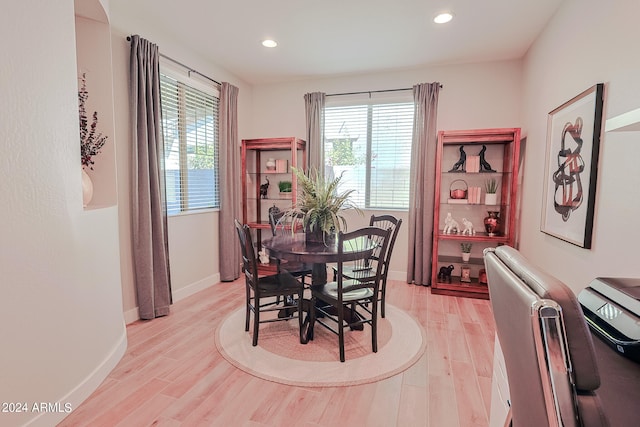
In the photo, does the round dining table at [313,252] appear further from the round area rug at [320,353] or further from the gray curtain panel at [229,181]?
the gray curtain panel at [229,181]

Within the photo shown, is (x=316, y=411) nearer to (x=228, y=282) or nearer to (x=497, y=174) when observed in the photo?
(x=228, y=282)

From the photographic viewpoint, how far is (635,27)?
170 cm

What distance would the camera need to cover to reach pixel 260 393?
202 centimetres

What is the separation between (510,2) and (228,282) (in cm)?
411

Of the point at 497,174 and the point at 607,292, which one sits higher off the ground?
the point at 497,174

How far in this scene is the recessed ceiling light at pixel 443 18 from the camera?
281 centimetres

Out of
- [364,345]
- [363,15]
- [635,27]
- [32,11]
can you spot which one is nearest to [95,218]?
[32,11]

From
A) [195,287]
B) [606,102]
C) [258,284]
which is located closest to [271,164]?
[195,287]

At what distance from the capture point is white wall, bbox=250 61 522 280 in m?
3.88

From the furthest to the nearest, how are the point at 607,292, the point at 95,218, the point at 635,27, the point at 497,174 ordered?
the point at 497,174, the point at 95,218, the point at 635,27, the point at 607,292

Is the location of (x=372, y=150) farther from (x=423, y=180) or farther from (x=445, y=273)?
(x=445, y=273)

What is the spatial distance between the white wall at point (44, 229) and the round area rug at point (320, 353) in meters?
0.95

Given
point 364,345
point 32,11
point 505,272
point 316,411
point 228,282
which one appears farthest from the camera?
point 228,282

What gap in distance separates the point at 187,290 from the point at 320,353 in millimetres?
1963
